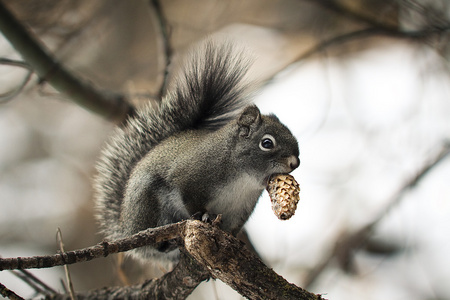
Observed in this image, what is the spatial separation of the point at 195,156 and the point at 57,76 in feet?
3.41

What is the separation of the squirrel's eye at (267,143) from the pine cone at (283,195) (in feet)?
0.46

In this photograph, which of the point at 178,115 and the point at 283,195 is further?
the point at 178,115

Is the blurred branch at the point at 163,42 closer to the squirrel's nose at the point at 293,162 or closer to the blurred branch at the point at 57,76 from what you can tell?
the blurred branch at the point at 57,76

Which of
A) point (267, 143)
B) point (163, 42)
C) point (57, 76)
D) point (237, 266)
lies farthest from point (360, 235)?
point (57, 76)

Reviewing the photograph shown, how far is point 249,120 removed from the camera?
7.00 feet

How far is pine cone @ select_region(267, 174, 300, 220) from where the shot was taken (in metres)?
1.67

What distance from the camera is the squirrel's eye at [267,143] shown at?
204cm

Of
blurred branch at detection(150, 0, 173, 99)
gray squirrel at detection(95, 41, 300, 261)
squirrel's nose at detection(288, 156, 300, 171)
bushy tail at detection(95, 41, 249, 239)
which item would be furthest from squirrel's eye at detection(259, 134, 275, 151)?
blurred branch at detection(150, 0, 173, 99)

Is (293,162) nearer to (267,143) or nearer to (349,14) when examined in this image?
(267,143)

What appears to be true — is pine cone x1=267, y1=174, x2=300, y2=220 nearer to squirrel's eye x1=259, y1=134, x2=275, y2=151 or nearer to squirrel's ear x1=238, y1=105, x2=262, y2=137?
squirrel's eye x1=259, y1=134, x2=275, y2=151

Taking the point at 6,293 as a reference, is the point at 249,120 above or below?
above

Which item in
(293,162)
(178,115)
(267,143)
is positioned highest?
(178,115)

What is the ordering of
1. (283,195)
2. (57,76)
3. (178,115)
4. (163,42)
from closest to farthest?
1. (283,195)
2. (178,115)
3. (57,76)
4. (163,42)

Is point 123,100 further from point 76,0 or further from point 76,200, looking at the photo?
point 76,200
